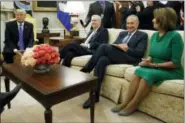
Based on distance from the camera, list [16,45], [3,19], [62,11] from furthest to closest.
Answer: [62,11] < [3,19] < [16,45]

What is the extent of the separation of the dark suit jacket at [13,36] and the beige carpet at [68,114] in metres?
1.03

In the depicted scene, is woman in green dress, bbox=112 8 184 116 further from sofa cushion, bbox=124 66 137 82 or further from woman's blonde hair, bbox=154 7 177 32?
sofa cushion, bbox=124 66 137 82

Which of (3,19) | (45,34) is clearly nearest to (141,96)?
(45,34)

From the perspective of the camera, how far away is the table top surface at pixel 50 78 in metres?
1.88

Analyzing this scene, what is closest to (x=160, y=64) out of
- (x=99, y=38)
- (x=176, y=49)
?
(x=176, y=49)

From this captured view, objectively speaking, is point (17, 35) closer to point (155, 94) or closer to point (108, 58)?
point (108, 58)

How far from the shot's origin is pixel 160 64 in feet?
7.84

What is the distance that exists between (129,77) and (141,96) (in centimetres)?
27

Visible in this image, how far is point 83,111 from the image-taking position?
102 inches

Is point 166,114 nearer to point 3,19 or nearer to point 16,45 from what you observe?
point 16,45

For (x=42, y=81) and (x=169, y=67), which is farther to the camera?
(x=169, y=67)

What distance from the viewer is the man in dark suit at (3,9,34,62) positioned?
3551mm

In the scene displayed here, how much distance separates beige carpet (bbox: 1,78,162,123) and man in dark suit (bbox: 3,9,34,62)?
0.97 m

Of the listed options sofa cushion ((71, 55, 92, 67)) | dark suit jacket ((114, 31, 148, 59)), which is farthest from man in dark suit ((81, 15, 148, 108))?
sofa cushion ((71, 55, 92, 67))
